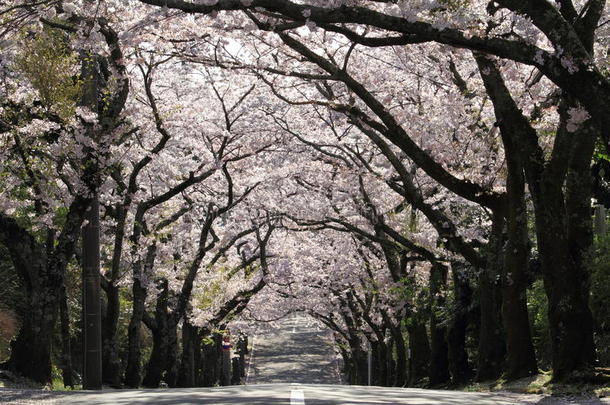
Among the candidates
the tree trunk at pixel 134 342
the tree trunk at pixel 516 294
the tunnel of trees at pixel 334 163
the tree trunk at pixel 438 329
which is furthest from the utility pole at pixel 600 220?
the tree trunk at pixel 134 342

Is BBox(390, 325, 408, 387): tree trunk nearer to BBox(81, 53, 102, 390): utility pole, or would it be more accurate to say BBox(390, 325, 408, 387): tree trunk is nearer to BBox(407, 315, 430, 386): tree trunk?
BBox(407, 315, 430, 386): tree trunk

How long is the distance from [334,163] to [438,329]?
5839 mm

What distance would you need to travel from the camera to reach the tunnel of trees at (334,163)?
14797 mm

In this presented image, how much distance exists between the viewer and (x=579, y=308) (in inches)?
588

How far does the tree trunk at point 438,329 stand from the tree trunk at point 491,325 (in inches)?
266

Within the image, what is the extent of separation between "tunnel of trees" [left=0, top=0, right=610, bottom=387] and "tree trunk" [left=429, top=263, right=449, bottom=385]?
7 centimetres

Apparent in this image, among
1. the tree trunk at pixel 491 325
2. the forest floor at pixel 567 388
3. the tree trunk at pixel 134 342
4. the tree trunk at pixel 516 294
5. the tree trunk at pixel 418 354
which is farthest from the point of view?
the tree trunk at pixel 418 354

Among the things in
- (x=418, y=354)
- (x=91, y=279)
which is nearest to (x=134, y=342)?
(x=91, y=279)

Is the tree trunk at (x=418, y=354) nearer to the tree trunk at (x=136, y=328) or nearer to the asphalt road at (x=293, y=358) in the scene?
the tree trunk at (x=136, y=328)

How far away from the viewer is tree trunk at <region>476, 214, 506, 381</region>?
20.6 m

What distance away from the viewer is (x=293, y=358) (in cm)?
8131

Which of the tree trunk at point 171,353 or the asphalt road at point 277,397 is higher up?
the tree trunk at point 171,353

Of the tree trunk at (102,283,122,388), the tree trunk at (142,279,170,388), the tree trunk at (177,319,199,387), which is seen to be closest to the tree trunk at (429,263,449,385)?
the tree trunk at (142,279,170,388)

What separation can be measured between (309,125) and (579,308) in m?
17.5
